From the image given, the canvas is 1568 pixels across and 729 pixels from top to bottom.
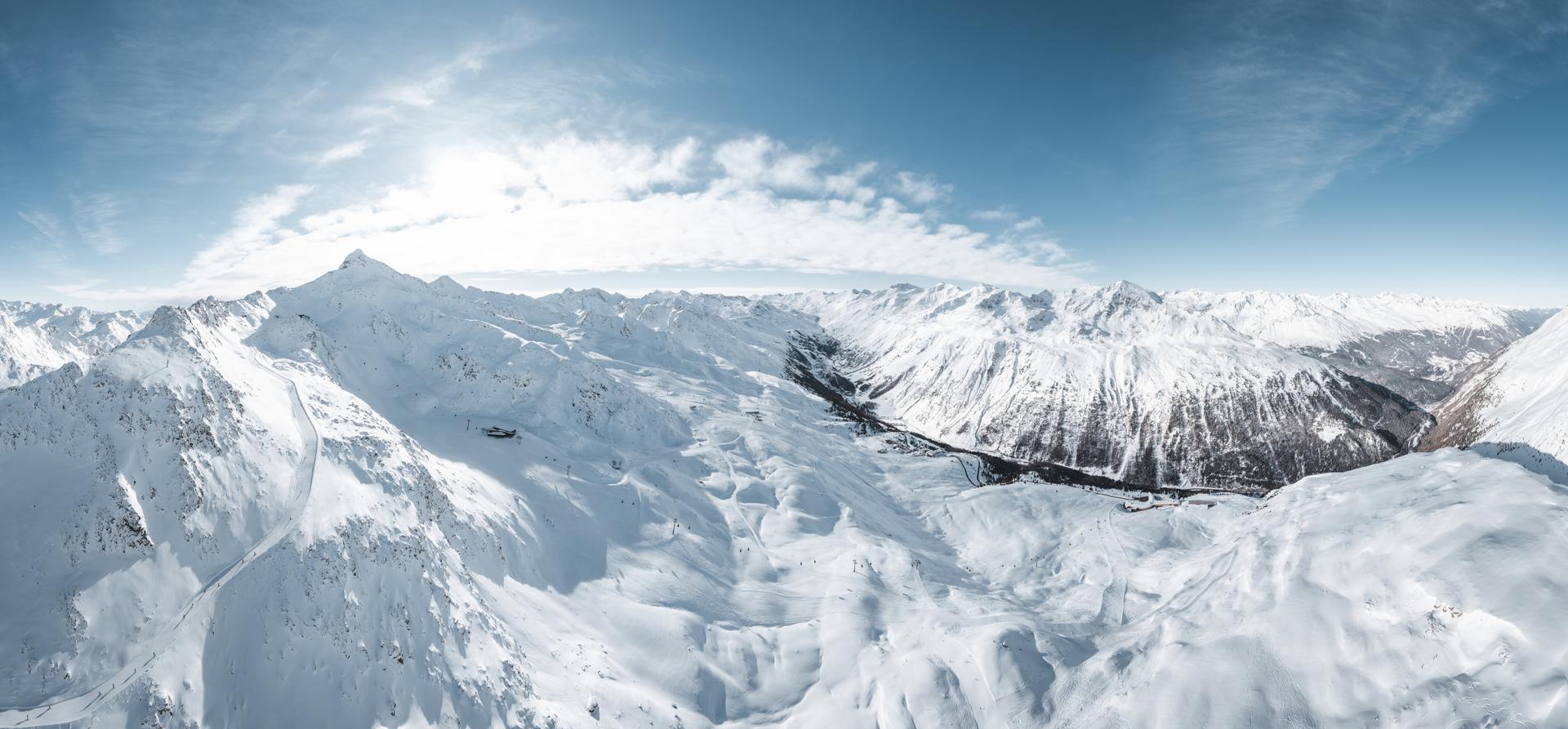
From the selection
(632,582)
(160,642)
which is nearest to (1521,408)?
(632,582)

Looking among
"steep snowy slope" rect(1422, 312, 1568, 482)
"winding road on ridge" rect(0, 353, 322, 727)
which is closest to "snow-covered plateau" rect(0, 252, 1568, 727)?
"winding road on ridge" rect(0, 353, 322, 727)

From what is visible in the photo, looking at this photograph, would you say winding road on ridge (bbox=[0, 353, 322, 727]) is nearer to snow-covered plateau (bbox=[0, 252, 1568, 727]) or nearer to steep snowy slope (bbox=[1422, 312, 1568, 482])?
snow-covered plateau (bbox=[0, 252, 1568, 727])

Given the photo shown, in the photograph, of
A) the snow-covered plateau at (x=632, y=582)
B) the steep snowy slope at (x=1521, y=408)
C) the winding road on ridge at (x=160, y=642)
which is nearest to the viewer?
the winding road on ridge at (x=160, y=642)

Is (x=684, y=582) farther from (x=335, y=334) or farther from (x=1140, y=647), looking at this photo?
(x=335, y=334)

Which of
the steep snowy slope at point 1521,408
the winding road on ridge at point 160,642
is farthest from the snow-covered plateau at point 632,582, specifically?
the steep snowy slope at point 1521,408

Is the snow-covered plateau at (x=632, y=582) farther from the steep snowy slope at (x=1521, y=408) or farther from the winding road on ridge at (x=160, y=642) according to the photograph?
the steep snowy slope at (x=1521, y=408)
